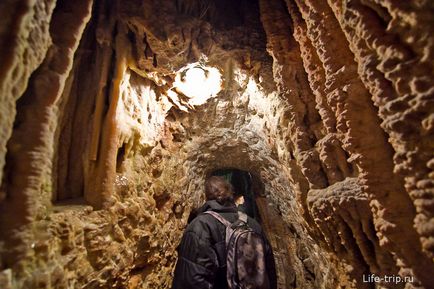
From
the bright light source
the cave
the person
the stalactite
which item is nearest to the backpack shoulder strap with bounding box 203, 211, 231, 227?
the person

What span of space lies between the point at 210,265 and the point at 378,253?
1.39m

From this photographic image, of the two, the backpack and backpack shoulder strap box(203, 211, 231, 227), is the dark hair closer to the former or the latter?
backpack shoulder strap box(203, 211, 231, 227)

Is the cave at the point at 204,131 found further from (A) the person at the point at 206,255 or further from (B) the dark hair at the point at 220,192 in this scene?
(B) the dark hair at the point at 220,192

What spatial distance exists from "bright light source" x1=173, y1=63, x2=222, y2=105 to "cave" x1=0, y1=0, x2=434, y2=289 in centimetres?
3

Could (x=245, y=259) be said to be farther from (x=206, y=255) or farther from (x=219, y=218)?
(x=219, y=218)

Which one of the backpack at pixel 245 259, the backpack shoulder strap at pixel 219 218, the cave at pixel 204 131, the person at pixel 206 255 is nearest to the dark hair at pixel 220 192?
the person at pixel 206 255

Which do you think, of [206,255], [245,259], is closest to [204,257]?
[206,255]

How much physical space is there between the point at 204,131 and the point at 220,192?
145 cm

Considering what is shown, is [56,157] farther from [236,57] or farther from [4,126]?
[236,57]

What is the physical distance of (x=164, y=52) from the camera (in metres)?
3.12

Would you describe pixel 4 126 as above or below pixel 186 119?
below

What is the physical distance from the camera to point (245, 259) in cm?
243

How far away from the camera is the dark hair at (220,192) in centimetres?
297

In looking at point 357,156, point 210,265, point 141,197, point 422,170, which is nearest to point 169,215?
point 141,197
